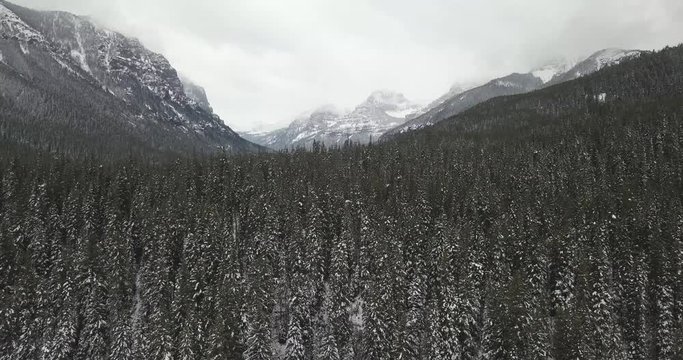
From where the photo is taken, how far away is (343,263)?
7031 centimetres

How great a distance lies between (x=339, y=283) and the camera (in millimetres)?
67812

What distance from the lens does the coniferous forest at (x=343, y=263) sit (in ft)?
188

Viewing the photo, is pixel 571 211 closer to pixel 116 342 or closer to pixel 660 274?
pixel 660 274

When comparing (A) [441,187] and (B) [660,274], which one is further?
(A) [441,187]

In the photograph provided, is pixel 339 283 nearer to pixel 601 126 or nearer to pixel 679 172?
pixel 679 172

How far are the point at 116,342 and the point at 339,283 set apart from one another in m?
30.8

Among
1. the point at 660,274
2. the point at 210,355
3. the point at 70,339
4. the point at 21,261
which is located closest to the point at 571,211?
the point at 660,274

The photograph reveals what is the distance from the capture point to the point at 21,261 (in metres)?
72.8

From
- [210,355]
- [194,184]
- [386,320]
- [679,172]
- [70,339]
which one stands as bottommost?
[70,339]

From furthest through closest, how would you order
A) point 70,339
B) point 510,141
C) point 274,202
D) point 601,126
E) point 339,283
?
point 510,141 < point 601,126 < point 274,202 < point 339,283 < point 70,339

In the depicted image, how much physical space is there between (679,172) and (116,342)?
122732 millimetres

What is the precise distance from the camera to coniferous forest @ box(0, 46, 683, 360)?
188ft

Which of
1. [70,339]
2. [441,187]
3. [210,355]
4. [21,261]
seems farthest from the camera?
[441,187]

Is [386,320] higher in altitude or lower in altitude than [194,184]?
lower
